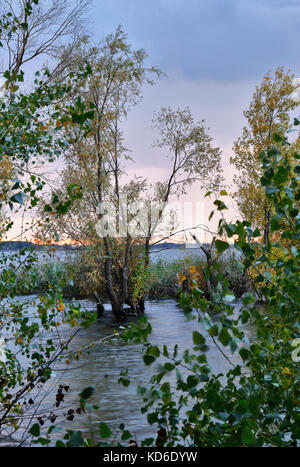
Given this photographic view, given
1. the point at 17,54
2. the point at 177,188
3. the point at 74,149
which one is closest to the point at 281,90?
the point at 177,188

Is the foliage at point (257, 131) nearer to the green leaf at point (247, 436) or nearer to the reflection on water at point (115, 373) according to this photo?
the reflection on water at point (115, 373)

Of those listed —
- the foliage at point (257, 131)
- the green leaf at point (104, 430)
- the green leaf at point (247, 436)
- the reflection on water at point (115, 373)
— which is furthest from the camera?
the foliage at point (257, 131)

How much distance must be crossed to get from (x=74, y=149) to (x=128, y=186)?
217 cm

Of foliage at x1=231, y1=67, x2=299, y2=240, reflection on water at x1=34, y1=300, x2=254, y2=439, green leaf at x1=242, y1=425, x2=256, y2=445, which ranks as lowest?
reflection on water at x1=34, y1=300, x2=254, y2=439

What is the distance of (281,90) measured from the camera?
56.7ft

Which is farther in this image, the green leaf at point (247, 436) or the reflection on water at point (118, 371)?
the reflection on water at point (118, 371)

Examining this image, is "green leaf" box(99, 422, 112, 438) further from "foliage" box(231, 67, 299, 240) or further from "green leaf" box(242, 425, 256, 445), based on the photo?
"foliage" box(231, 67, 299, 240)

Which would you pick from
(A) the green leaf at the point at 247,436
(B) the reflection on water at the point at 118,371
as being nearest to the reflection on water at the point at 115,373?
(B) the reflection on water at the point at 118,371

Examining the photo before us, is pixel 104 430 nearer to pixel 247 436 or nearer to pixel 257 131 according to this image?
pixel 247 436

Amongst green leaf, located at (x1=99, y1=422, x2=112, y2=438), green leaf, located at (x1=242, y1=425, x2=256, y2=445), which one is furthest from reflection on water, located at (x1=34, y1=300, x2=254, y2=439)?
green leaf, located at (x1=99, y1=422, x2=112, y2=438)

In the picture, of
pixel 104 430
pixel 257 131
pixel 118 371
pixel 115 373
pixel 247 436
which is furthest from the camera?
pixel 257 131

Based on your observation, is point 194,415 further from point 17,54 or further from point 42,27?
point 42,27

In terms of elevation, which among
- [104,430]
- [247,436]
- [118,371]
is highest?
[104,430]

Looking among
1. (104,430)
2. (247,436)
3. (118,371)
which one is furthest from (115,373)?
(104,430)
